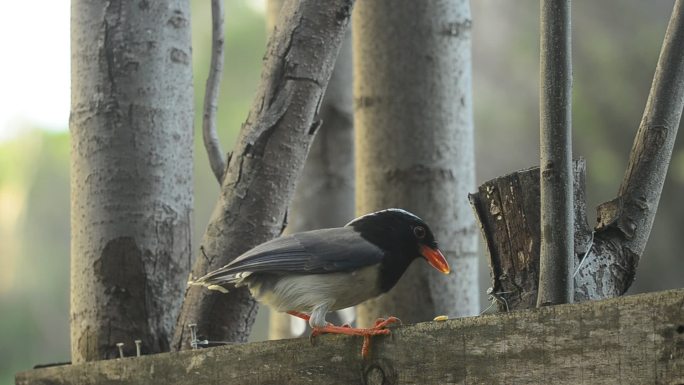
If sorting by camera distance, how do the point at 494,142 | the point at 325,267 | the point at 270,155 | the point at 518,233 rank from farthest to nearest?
the point at 494,142
the point at 270,155
the point at 325,267
the point at 518,233

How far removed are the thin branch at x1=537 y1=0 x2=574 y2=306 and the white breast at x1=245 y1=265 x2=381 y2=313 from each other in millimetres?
566

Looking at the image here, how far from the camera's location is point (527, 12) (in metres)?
9.48

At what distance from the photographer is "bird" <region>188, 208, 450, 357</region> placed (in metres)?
2.42

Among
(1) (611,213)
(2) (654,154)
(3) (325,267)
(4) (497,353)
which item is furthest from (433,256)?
(4) (497,353)

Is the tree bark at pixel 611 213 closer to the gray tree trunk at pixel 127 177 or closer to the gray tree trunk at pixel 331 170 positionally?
the gray tree trunk at pixel 127 177

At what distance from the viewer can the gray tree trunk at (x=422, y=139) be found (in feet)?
11.8

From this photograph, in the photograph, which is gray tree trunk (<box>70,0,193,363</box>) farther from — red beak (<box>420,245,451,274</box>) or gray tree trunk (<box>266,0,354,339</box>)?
gray tree trunk (<box>266,0,354,339</box>)

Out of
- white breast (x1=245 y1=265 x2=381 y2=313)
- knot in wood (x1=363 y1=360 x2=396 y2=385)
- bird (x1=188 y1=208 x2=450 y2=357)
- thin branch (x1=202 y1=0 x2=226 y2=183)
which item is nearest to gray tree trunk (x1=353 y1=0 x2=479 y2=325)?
thin branch (x1=202 y1=0 x2=226 y2=183)

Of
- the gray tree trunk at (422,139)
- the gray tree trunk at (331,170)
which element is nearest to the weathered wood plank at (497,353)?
the gray tree trunk at (422,139)

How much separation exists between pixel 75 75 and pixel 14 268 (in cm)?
710

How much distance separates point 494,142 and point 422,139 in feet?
18.4

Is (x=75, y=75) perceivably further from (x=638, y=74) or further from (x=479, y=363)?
(x=638, y=74)

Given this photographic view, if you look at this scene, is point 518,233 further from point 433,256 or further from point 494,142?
point 494,142

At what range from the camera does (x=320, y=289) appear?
7.93ft
